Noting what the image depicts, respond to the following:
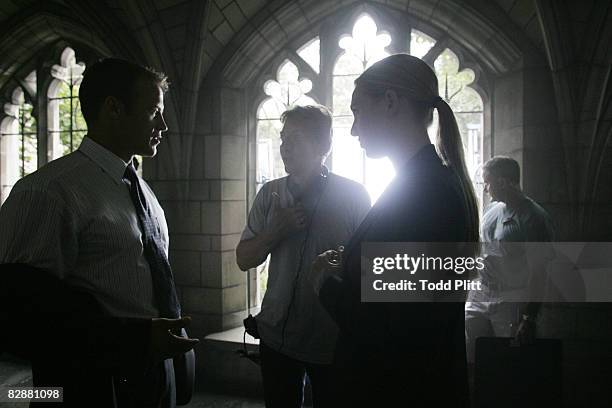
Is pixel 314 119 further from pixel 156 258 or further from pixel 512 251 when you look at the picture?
pixel 512 251

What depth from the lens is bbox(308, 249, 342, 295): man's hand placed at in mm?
1014

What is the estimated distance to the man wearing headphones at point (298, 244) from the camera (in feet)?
4.68

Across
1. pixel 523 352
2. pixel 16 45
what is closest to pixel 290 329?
pixel 523 352

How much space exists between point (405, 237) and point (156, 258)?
60 centimetres

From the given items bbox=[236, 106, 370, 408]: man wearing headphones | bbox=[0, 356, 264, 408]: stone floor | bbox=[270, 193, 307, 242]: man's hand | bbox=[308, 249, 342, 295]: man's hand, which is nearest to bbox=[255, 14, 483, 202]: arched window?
bbox=[0, 356, 264, 408]: stone floor

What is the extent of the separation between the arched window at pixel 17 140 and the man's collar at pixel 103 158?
11.4 ft

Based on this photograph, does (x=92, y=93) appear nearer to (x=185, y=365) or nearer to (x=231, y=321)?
(x=185, y=365)

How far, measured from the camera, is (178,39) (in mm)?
3035

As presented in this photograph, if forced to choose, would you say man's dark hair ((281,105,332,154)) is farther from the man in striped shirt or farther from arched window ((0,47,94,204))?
arched window ((0,47,94,204))

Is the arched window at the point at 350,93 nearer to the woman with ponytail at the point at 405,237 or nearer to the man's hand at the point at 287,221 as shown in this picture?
the man's hand at the point at 287,221

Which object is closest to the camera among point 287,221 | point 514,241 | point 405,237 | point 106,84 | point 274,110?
point 405,237

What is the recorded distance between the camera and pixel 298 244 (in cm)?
152

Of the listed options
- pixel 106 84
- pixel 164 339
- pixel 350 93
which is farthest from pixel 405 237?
pixel 350 93

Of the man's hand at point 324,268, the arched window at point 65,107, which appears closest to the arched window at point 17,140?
the arched window at point 65,107
